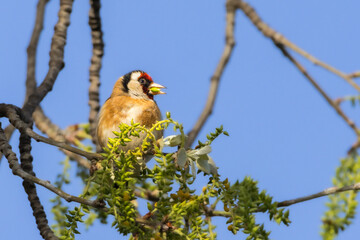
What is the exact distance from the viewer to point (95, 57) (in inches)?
191

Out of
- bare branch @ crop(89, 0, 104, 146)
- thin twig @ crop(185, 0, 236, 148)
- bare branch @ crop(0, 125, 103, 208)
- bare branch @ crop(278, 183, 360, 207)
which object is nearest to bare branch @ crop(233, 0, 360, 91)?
thin twig @ crop(185, 0, 236, 148)

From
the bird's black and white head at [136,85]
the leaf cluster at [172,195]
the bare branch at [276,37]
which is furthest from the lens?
the bird's black and white head at [136,85]

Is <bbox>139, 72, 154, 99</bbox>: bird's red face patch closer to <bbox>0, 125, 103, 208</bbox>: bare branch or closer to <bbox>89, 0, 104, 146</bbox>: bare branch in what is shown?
<bbox>89, 0, 104, 146</bbox>: bare branch

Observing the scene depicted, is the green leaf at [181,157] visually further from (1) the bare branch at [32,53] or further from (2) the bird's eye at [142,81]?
(2) the bird's eye at [142,81]

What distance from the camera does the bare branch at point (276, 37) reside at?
318 cm

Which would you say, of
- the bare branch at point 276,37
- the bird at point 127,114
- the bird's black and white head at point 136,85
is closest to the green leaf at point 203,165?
the bare branch at point 276,37

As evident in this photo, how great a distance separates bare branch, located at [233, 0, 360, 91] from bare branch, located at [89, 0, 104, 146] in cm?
117

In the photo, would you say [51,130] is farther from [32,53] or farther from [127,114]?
[127,114]

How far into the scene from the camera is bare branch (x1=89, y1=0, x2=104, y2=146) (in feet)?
15.8

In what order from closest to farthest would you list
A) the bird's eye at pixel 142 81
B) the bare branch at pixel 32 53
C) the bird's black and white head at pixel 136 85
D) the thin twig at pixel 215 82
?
the thin twig at pixel 215 82 → the bare branch at pixel 32 53 → the bird's black and white head at pixel 136 85 → the bird's eye at pixel 142 81

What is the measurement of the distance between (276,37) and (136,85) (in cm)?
148

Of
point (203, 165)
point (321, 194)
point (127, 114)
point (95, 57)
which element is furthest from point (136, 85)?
point (321, 194)

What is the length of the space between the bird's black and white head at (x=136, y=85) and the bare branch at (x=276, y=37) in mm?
929

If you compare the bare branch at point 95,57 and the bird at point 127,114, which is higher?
the bare branch at point 95,57
